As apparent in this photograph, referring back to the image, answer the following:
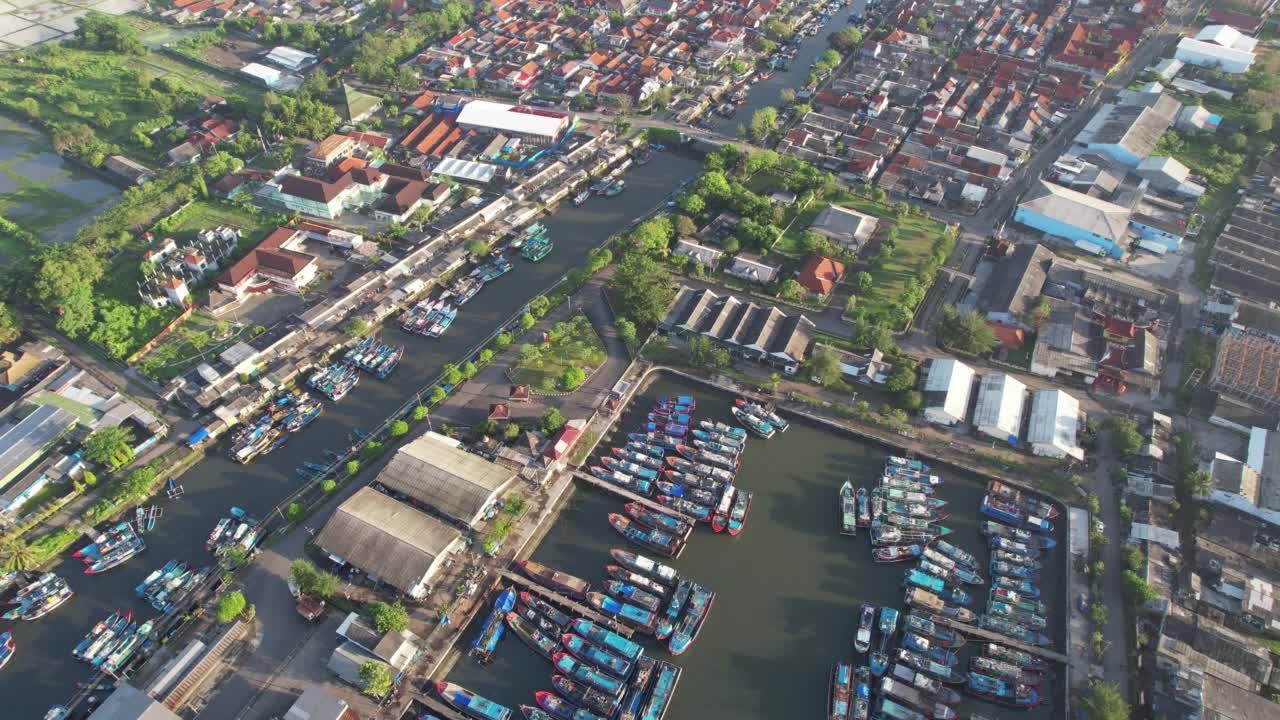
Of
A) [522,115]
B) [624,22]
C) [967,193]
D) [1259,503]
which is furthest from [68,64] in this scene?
[1259,503]

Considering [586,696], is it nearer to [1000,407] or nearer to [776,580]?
[776,580]

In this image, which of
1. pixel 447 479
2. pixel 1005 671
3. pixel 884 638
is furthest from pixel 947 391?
pixel 447 479

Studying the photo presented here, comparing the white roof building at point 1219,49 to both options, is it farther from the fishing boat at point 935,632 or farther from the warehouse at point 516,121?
the fishing boat at point 935,632

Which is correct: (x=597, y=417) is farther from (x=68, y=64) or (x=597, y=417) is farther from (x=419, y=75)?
(x=68, y=64)

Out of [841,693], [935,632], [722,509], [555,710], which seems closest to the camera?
[555,710]

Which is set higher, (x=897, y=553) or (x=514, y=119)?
(x=514, y=119)
